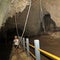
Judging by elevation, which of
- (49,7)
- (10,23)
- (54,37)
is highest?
(49,7)

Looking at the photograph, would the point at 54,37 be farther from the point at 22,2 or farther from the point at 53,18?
the point at 22,2

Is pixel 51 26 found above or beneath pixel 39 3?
beneath

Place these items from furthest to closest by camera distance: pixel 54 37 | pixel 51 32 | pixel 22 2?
pixel 51 32 → pixel 54 37 → pixel 22 2

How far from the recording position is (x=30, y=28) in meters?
20.8

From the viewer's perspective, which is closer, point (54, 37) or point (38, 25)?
point (54, 37)

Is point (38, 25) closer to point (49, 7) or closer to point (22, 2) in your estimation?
point (49, 7)

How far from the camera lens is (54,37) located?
1911cm

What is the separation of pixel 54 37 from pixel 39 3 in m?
3.56

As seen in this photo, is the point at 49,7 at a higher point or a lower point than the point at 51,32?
higher

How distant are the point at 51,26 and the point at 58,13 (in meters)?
1.41

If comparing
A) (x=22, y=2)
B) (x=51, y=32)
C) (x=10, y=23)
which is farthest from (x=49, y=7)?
(x=22, y=2)

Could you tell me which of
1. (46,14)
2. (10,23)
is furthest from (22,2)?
(46,14)

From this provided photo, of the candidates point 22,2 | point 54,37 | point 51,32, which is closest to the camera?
point 22,2

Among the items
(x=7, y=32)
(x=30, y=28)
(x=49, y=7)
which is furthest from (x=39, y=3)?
(x=7, y=32)
